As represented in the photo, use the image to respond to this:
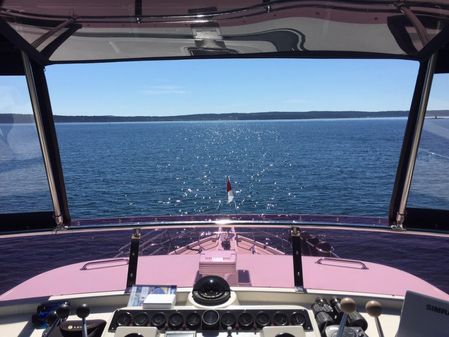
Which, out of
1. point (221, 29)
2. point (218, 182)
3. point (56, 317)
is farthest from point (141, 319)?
point (218, 182)

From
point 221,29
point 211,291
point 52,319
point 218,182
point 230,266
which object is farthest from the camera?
point 218,182

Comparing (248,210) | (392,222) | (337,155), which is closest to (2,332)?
(392,222)

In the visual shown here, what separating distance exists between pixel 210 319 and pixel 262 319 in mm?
211

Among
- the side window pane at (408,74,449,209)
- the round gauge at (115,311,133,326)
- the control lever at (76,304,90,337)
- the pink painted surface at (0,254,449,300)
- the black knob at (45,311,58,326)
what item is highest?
the side window pane at (408,74,449,209)

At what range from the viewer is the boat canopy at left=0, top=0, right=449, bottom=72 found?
73.0 inches

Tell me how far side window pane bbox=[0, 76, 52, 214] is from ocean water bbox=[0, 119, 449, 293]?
0.05 feet

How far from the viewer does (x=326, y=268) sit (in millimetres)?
2250

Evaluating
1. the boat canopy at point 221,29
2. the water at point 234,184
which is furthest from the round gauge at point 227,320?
the water at point 234,184

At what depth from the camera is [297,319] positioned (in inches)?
57.1

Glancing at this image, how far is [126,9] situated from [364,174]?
3140 cm

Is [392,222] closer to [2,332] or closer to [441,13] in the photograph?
[441,13]

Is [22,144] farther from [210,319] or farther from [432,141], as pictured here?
[432,141]

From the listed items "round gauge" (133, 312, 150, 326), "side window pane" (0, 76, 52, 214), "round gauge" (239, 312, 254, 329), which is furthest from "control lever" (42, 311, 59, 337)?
"side window pane" (0, 76, 52, 214)

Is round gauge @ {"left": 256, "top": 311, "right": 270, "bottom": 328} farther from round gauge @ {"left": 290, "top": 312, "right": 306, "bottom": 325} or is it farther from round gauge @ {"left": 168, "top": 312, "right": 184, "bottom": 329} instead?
round gauge @ {"left": 168, "top": 312, "right": 184, "bottom": 329}
